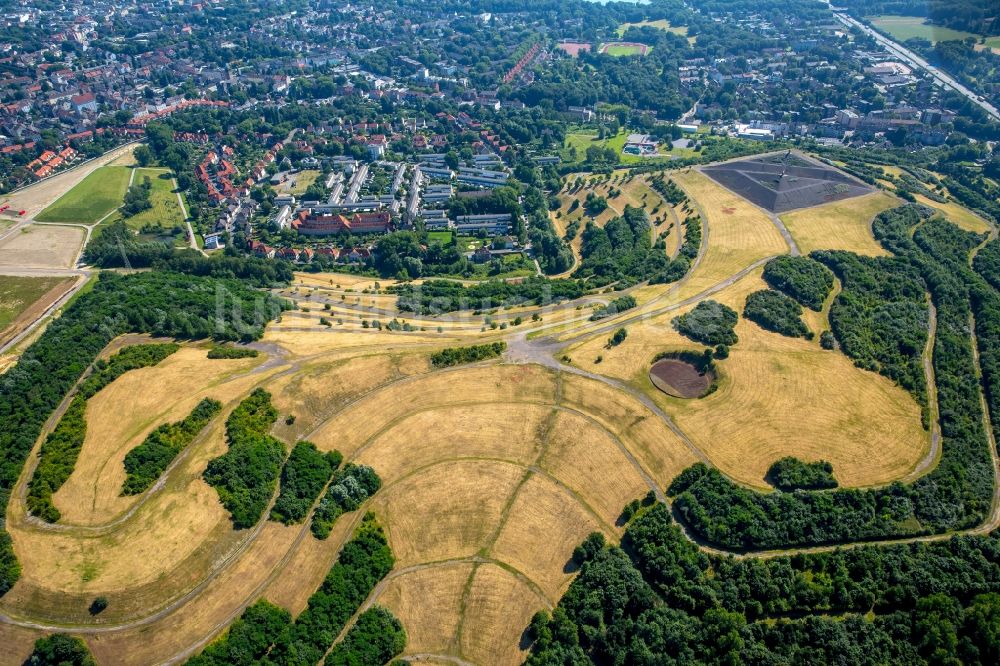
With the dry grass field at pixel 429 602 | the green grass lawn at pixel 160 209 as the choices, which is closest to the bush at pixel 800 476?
the dry grass field at pixel 429 602

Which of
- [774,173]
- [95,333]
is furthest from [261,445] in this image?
[774,173]

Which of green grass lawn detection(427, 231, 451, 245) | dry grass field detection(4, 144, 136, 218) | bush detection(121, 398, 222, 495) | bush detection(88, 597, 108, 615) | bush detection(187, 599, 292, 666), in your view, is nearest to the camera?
bush detection(187, 599, 292, 666)

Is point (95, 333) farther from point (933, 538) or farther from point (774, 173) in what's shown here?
point (774, 173)

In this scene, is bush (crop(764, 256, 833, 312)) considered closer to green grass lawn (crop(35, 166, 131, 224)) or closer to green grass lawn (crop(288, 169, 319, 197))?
green grass lawn (crop(288, 169, 319, 197))

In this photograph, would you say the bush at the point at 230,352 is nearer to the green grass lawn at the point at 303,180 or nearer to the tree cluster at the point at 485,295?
the tree cluster at the point at 485,295

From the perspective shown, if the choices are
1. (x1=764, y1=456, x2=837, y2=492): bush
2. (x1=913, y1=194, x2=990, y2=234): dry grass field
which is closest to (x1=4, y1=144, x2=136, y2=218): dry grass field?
(x1=764, y1=456, x2=837, y2=492): bush

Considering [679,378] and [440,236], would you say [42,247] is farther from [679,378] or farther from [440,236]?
[679,378]
